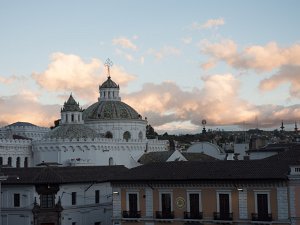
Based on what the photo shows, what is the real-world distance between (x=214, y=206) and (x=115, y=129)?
4969 centimetres

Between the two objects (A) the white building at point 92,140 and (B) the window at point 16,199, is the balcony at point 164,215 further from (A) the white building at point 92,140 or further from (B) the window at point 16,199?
(A) the white building at point 92,140

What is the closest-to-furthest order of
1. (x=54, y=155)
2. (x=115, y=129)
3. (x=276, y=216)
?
(x=276, y=216) → (x=54, y=155) → (x=115, y=129)

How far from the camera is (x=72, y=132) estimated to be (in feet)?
279

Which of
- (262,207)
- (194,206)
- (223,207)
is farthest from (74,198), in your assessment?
(262,207)

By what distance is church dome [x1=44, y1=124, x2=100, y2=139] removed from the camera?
84.9 m

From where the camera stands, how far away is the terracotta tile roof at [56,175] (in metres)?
54.2

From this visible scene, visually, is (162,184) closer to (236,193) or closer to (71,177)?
(236,193)

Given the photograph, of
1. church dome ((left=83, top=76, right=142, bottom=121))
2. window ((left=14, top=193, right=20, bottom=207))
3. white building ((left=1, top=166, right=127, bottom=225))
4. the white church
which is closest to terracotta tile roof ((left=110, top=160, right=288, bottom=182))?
the white church

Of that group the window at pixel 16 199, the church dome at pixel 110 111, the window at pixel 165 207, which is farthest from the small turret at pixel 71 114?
the window at pixel 165 207

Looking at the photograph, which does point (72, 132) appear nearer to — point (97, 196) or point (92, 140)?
point (92, 140)

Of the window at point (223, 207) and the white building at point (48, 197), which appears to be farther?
the white building at point (48, 197)

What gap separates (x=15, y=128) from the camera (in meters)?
108

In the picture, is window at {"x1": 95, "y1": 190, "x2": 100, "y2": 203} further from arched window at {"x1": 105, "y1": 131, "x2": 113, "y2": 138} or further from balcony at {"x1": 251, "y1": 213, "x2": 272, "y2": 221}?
arched window at {"x1": 105, "y1": 131, "x2": 113, "y2": 138}

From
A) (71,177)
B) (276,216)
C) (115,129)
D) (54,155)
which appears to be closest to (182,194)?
(276,216)
